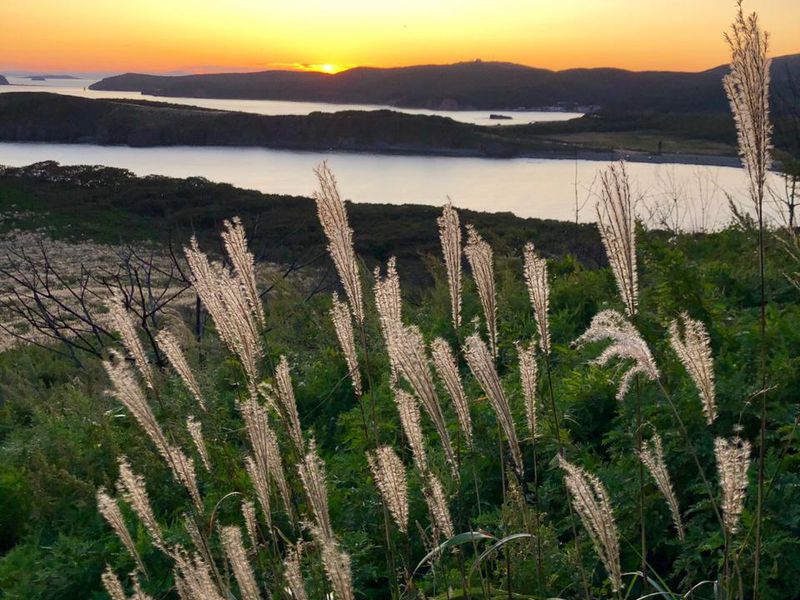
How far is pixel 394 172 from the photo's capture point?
1993 inches

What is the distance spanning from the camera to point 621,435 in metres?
3.14

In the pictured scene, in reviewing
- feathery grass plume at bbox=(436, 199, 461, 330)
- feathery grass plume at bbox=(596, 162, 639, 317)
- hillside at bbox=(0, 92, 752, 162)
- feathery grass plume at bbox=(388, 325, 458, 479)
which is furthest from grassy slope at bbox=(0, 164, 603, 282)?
hillside at bbox=(0, 92, 752, 162)

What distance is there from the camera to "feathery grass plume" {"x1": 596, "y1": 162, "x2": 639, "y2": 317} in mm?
1575

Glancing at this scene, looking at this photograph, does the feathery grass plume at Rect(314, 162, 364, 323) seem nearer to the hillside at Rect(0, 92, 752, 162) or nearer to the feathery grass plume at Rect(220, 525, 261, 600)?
the feathery grass plume at Rect(220, 525, 261, 600)

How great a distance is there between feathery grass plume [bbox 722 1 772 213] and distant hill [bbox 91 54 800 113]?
419 ft

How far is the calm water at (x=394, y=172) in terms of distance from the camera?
34.6 m

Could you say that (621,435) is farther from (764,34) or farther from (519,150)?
(519,150)

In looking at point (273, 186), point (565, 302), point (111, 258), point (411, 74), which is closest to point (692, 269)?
point (565, 302)

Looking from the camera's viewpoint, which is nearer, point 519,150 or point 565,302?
point 565,302

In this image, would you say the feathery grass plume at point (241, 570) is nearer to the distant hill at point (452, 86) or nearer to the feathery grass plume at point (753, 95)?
the feathery grass plume at point (753, 95)

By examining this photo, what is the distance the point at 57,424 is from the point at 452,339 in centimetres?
259

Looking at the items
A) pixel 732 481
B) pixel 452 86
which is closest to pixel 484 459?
pixel 732 481

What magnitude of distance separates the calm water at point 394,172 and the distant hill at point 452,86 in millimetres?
69687

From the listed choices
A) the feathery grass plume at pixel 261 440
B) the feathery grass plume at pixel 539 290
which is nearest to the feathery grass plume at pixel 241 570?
the feathery grass plume at pixel 261 440
